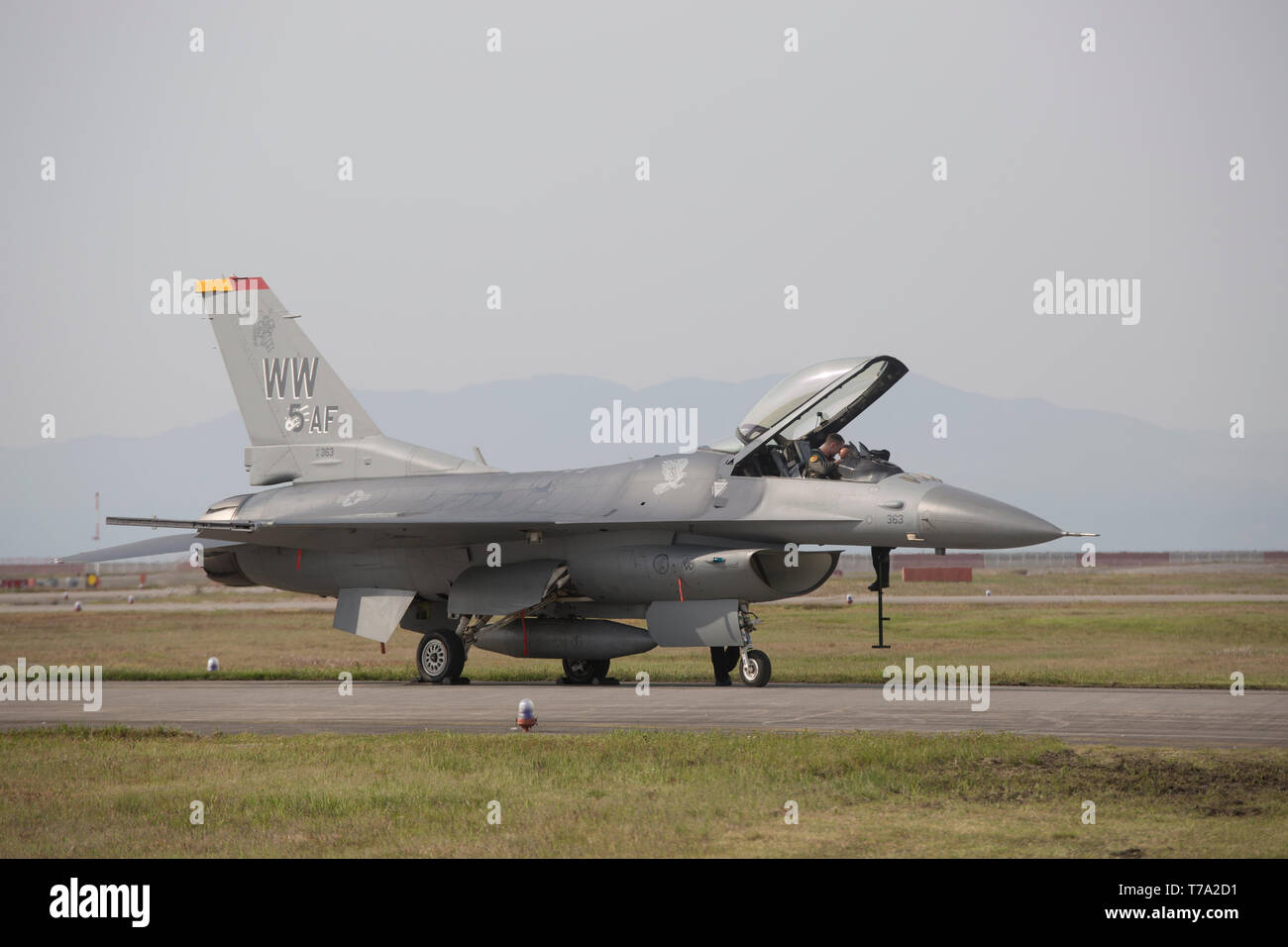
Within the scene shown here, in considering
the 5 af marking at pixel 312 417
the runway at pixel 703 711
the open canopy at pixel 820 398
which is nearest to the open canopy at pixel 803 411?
the open canopy at pixel 820 398

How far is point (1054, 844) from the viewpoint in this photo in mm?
7992

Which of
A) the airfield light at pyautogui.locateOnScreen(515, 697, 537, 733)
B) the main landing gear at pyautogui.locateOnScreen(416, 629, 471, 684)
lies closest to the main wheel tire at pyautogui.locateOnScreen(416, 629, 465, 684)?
the main landing gear at pyautogui.locateOnScreen(416, 629, 471, 684)

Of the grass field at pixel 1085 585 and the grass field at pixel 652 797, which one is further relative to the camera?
the grass field at pixel 1085 585

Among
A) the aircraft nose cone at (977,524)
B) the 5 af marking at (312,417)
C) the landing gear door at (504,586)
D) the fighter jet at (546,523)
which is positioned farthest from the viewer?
the 5 af marking at (312,417)

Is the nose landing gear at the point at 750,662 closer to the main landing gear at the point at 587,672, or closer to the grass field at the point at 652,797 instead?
the main landing gear at the point at 587,672

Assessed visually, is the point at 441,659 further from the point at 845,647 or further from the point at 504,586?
the point at 845,647

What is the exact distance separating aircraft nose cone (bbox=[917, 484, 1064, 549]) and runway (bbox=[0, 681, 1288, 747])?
1981 mm

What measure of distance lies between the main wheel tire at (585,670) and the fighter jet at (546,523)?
4cm

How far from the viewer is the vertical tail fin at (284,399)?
74.2 ft

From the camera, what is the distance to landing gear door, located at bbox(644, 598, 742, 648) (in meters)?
17.6

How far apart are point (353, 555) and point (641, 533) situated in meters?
5.26
